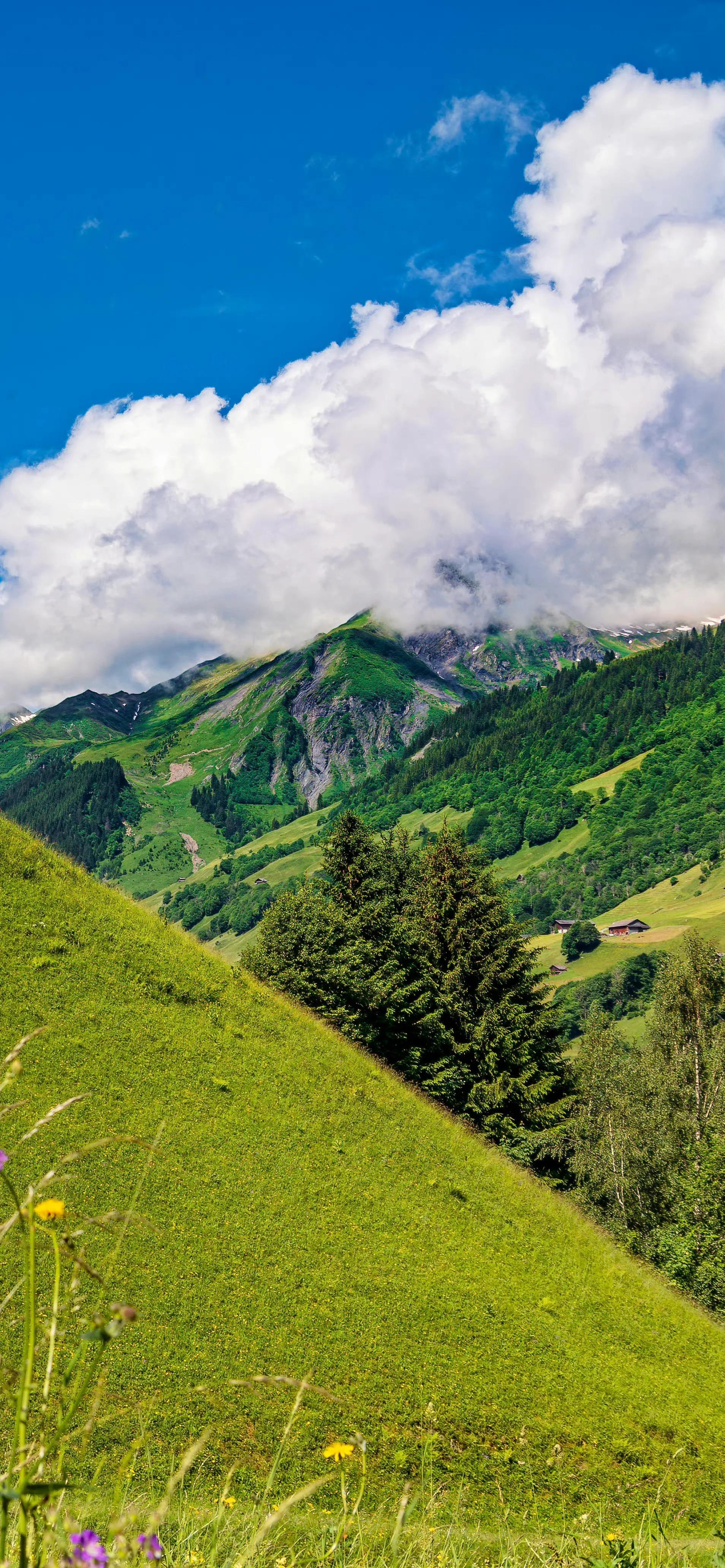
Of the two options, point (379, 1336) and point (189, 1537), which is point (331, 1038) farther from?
point (189, 1537)

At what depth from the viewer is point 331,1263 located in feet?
56.7

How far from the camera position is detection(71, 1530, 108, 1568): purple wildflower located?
1928 mm

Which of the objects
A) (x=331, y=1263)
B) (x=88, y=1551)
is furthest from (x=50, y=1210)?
(x=331, y=1263)

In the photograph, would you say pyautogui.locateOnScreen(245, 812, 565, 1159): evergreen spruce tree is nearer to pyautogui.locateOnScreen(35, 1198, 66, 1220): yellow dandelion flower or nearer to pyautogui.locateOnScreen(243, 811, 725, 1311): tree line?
pyautogui.locateOnScreen(243, 811, 725, 1311): tree line

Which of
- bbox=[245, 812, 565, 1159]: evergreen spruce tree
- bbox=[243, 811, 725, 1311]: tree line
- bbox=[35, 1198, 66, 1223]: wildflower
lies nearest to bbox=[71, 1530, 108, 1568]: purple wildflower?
bbox=[35, 1198, 66, 1223]: wildflower

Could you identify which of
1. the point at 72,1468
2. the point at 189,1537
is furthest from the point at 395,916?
the point at 189,1537

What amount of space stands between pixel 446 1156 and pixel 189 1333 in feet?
40.7

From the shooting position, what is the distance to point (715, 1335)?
22.1m

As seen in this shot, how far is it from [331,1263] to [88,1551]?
56.6 feet

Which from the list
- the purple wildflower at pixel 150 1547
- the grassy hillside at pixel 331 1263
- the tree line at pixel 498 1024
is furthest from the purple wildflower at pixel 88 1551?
the tree line at pixel 498 1024

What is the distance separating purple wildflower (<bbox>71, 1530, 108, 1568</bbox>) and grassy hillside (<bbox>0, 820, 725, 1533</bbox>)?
8.02m

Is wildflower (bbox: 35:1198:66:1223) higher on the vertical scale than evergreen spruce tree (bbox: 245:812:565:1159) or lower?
higher

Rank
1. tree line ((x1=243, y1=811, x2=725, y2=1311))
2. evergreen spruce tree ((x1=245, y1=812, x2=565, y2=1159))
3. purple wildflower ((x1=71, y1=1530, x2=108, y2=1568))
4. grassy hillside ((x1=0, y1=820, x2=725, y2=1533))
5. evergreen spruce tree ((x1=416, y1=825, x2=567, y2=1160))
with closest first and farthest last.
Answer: purple wildflower ((x1=71, y1=1530, x2=108, y2=1568)), grassy hillside ((x1=0, y1=820, x2=725, y2=1533)), tree line ((x1=243, y1=811, x2=725, y2=1311)), evergreen spruce tree ((x1=245, y1=812, x2=565, y2=1159)), evergreen spruce tree ((x1=416, y1=825, x2=567, y2=1160))

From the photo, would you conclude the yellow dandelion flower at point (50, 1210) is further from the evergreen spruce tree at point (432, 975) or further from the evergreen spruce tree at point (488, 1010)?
the evergreen spruce tree at point (488, 1010)
